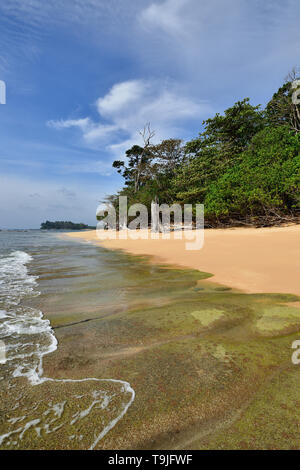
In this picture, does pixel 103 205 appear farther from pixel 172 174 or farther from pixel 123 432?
pixel 123 432

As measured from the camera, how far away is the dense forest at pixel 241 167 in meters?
12.5

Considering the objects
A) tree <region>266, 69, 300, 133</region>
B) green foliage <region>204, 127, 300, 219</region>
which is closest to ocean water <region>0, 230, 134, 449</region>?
green foliage <region>204, 127, 300, 219</region>

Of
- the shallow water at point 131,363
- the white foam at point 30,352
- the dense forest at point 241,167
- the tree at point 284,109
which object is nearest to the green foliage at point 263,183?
the dense forest at point 241,167

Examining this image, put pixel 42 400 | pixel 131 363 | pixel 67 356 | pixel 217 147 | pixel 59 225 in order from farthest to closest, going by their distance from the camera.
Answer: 1. pixel 59 225
2. pixel 217 147
3. pixel 67 356
4. pixel 131 363
5. pixel 42 400

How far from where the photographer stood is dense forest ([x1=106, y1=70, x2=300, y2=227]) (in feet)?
41.1

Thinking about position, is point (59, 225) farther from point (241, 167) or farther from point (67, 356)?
point (67, 356)

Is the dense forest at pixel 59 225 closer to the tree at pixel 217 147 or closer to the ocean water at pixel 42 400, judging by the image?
the tree at pixel 217 147

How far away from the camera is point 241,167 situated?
48.8 ft

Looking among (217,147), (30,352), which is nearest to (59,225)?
(217,147)

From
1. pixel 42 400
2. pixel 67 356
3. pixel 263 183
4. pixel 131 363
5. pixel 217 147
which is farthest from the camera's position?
pixel 217 147

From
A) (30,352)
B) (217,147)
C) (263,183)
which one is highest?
(217,147)

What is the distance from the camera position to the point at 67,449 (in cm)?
93

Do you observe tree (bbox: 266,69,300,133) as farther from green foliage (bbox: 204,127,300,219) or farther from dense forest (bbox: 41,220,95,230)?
dense forest (bbox: 41,220,95,230)
